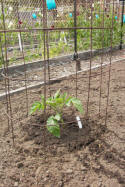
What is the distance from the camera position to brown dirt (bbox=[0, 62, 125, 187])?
3.95ft

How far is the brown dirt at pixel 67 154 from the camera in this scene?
121cm

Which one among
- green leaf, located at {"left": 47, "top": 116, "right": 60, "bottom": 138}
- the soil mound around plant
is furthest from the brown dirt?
green leaf, located at {"left": 47, "top": 116, "right": 60, "bottom": 138}

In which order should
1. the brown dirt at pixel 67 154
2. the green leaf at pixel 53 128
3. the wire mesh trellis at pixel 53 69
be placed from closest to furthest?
the brown dirt at pixel 67 154 → the green leaf at pixel 53 128 → the wire mesh trellis at pixel 53 69

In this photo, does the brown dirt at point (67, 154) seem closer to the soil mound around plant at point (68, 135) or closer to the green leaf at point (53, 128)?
the soil mound around plant at point (68, 135)

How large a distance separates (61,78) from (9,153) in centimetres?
182

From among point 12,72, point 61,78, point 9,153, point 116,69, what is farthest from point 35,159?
point 116,69

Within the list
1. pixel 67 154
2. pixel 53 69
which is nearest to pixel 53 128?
pixel 67 154

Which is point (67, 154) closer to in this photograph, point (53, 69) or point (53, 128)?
point (53, 128)

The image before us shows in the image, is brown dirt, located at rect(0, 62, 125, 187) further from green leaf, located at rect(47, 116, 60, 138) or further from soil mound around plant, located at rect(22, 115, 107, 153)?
green leaf, located at rect(47, 116, 60, 138)

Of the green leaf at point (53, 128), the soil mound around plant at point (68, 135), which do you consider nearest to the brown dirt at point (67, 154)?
the soil mound around plant at point (68, 135)

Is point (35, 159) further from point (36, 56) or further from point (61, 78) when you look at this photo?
point (36, 56)

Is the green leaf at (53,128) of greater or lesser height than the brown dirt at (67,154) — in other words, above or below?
above

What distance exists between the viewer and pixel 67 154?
141cm

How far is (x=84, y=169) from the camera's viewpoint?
1276 mm
